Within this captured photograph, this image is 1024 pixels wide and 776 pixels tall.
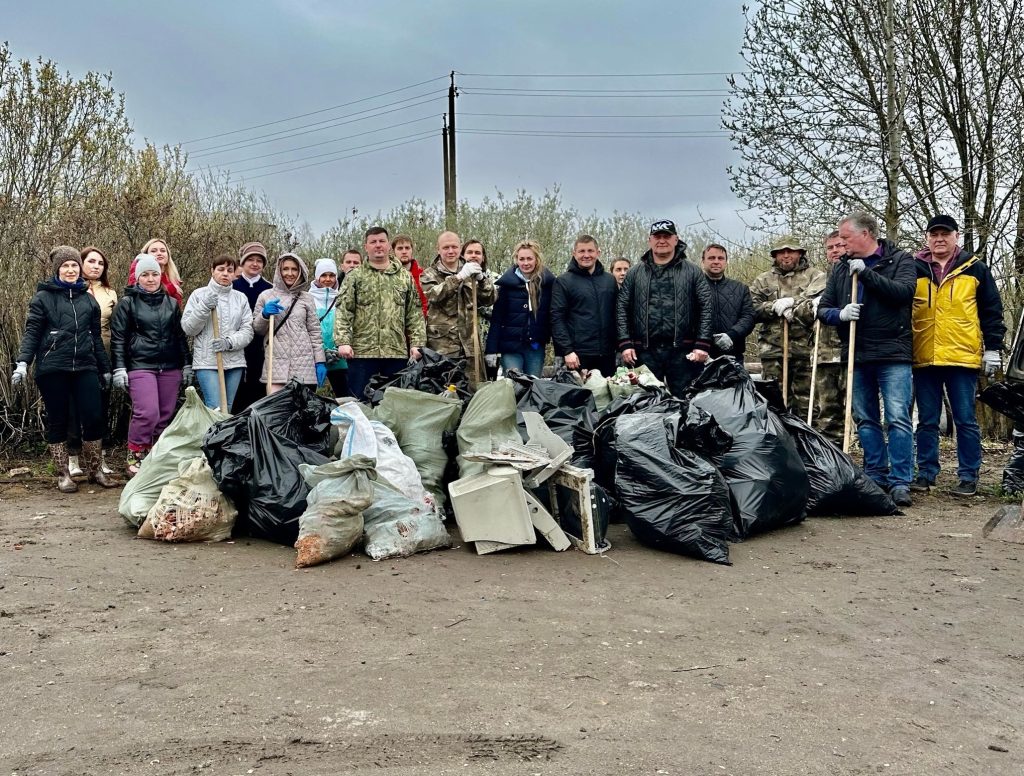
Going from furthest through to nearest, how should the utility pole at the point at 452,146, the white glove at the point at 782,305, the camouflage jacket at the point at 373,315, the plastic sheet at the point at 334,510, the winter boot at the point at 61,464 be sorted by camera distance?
the utility pole at the point at 452,146
the white glove at the point at 782,305
the camouflage jacket at the point at 373,315
the winter boot at the point at 61,464
the plastic sheet at the point at 334,510

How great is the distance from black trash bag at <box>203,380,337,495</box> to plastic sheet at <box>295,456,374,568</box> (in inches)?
21.3

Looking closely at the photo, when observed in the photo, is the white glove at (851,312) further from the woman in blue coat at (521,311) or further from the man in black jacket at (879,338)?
the woman in blue coat at (521,311)

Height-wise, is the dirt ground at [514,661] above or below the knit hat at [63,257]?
below

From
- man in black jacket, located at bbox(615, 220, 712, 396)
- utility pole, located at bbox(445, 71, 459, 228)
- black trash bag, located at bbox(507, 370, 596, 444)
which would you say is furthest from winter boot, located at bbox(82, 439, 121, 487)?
utility pole, located at bbox(445, 71, 459, 228)

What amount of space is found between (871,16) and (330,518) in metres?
7.67

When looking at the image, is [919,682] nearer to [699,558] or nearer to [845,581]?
[845,581]

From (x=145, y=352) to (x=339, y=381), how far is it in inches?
63.3

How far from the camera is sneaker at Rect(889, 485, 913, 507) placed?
5.89m

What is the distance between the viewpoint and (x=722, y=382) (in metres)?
5.68

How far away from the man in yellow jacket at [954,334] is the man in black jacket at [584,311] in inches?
85.7

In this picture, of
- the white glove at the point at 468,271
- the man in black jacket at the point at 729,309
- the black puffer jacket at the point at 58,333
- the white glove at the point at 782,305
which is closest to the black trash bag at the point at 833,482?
the man in black jacket at the point at 729,309

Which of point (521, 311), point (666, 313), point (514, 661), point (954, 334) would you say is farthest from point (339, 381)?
point (514, 661)

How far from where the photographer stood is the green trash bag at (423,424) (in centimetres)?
518

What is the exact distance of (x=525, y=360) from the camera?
23.6 feet
